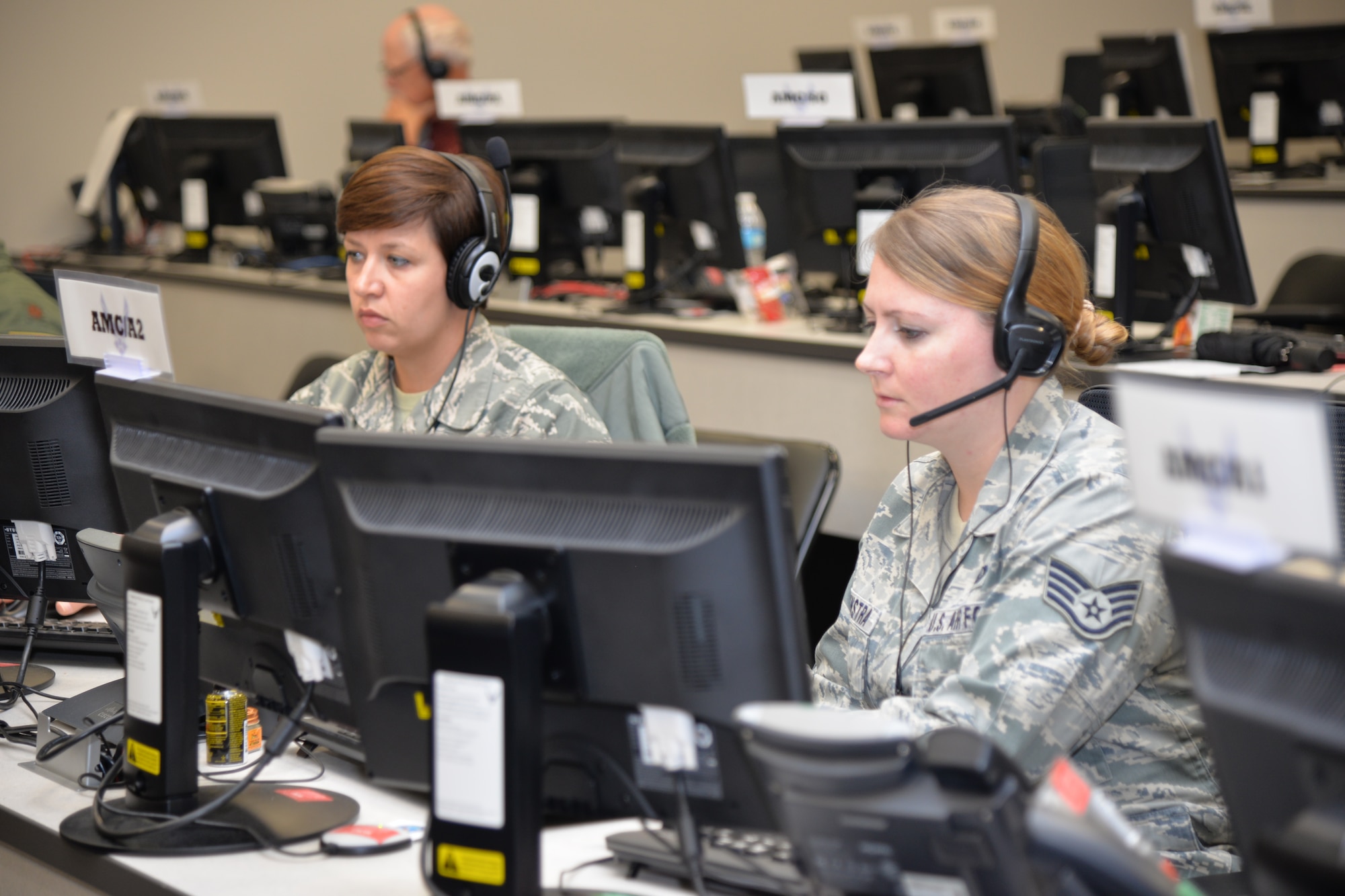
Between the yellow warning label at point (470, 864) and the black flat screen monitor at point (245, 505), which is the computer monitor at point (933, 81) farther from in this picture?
the yellow warning label at point (470, 864)

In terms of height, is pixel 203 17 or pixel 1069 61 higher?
pixel 203 17

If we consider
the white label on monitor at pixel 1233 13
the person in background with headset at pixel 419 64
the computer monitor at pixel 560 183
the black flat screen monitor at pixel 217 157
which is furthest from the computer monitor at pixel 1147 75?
the black flat screen monitor at pixel 217 157

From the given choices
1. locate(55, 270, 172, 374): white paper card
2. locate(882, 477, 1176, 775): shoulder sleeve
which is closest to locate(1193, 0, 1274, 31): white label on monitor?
locate(882, 477, 1176, 775): shoulder sleeve

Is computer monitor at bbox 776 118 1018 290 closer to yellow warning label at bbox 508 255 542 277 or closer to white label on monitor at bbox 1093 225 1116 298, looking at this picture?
white label on monitor at bbox 1093 225 1116 298

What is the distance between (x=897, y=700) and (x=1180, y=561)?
21.3 inches

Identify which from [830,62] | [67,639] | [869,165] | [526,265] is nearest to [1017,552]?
[67,639]

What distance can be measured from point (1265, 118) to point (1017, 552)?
383cm

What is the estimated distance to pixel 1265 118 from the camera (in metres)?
4.50

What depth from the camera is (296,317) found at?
399 centimetres

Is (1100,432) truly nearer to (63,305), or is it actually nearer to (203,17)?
(63,305)

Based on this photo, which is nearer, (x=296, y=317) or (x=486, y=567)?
(x=486, y=567)

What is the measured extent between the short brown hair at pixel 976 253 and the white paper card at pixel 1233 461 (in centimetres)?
57

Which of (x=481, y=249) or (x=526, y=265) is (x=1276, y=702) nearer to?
(x=481, y=249)

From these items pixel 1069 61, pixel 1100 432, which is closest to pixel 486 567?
pixel 1100 432
